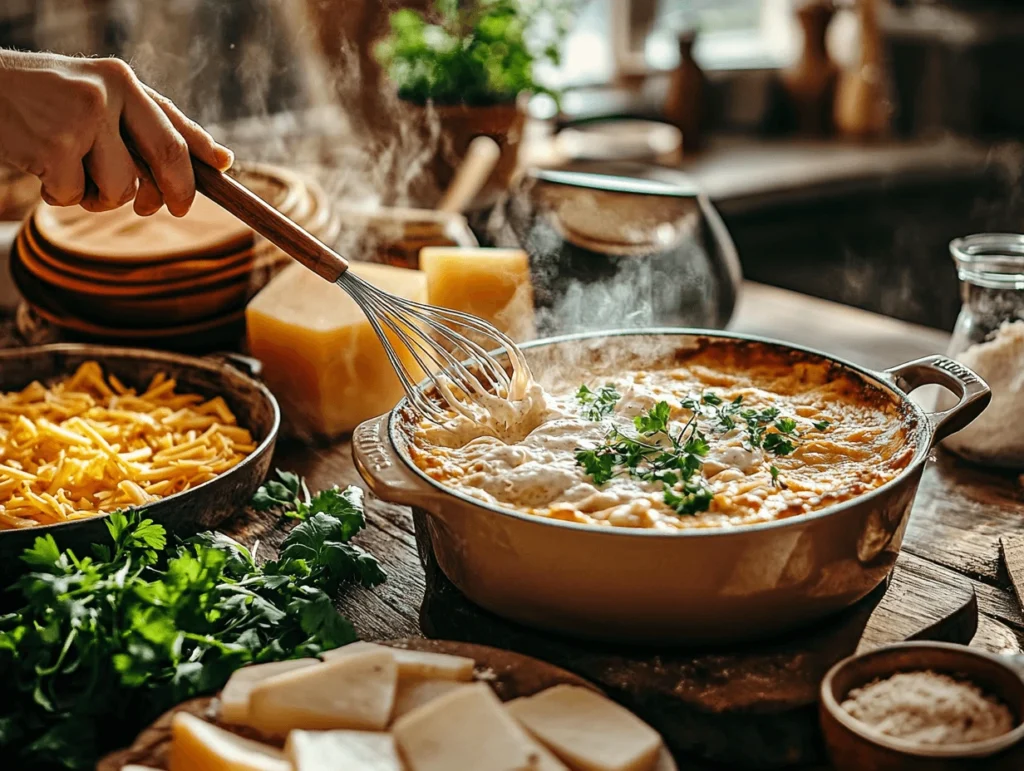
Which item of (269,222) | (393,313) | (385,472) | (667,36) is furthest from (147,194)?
(667,36)

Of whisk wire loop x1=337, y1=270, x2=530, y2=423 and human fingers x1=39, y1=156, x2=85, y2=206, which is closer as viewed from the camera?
human fingers x1=39, y1=156, x2=85, y2=206

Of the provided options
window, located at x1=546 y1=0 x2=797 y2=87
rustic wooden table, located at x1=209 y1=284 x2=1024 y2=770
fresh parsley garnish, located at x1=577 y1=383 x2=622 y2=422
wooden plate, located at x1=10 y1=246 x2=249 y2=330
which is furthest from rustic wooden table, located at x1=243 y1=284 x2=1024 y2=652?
window, located at x1=546 y1=0 x2=797 y2=87

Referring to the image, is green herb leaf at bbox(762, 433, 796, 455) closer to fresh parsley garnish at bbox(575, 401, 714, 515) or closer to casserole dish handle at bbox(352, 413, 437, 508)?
fresh parsley garnish at bbox(575, 401, 714, 515)

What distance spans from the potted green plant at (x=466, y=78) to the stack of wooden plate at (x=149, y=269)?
42 cm

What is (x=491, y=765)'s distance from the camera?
0.97 metres

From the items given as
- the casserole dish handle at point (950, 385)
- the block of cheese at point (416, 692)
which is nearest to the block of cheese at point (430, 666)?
the block of cheese at point (416, 692)

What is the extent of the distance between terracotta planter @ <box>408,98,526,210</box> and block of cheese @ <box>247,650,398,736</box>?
177cm

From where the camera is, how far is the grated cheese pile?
1562 mm

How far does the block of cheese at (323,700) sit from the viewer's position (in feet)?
3.47

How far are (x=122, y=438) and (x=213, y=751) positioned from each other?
876 mm

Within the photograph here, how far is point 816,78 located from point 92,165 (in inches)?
164

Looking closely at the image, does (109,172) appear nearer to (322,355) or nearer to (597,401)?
(322,355)

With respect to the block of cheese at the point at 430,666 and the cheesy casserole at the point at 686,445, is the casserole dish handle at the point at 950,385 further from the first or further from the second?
the block of cheese at the point at 430,666

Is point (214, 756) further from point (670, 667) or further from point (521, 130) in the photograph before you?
point (521, 130)
